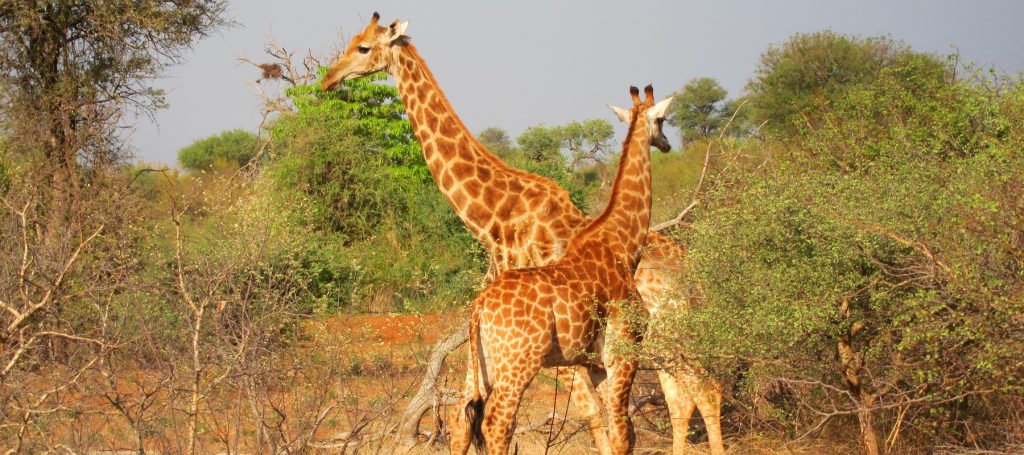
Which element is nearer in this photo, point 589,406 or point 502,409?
point 502,409

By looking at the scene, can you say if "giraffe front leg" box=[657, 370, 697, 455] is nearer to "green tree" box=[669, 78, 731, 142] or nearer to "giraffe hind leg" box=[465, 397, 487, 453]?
"giraffe hind leg" box=[465, 397, 487, 453]

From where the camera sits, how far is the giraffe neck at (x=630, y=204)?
19.8 ft

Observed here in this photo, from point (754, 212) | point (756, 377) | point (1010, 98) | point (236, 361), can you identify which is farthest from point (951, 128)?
point (236, 361)

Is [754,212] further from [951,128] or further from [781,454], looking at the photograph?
[951,128]

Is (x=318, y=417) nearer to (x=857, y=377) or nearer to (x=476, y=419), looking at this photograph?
(x=476, y=419)

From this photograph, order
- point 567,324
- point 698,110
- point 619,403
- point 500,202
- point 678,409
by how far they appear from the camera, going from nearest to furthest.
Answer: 1. point 567,324
2. point 619,403
3. point 678,409
4. point 500,202
5. point 698,110

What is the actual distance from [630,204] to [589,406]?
3.72 ft

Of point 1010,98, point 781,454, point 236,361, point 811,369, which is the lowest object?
point 781,454

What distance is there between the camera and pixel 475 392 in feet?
17.1

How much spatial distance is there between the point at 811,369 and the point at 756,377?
26 centimetres

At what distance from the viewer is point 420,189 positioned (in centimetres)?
1570

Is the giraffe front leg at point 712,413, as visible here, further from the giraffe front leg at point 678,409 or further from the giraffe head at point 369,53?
the giraffe head at point 369,53

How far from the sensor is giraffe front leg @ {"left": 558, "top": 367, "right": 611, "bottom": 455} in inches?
240

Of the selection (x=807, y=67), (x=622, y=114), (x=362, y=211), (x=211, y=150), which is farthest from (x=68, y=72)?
(x=211, y=150)
